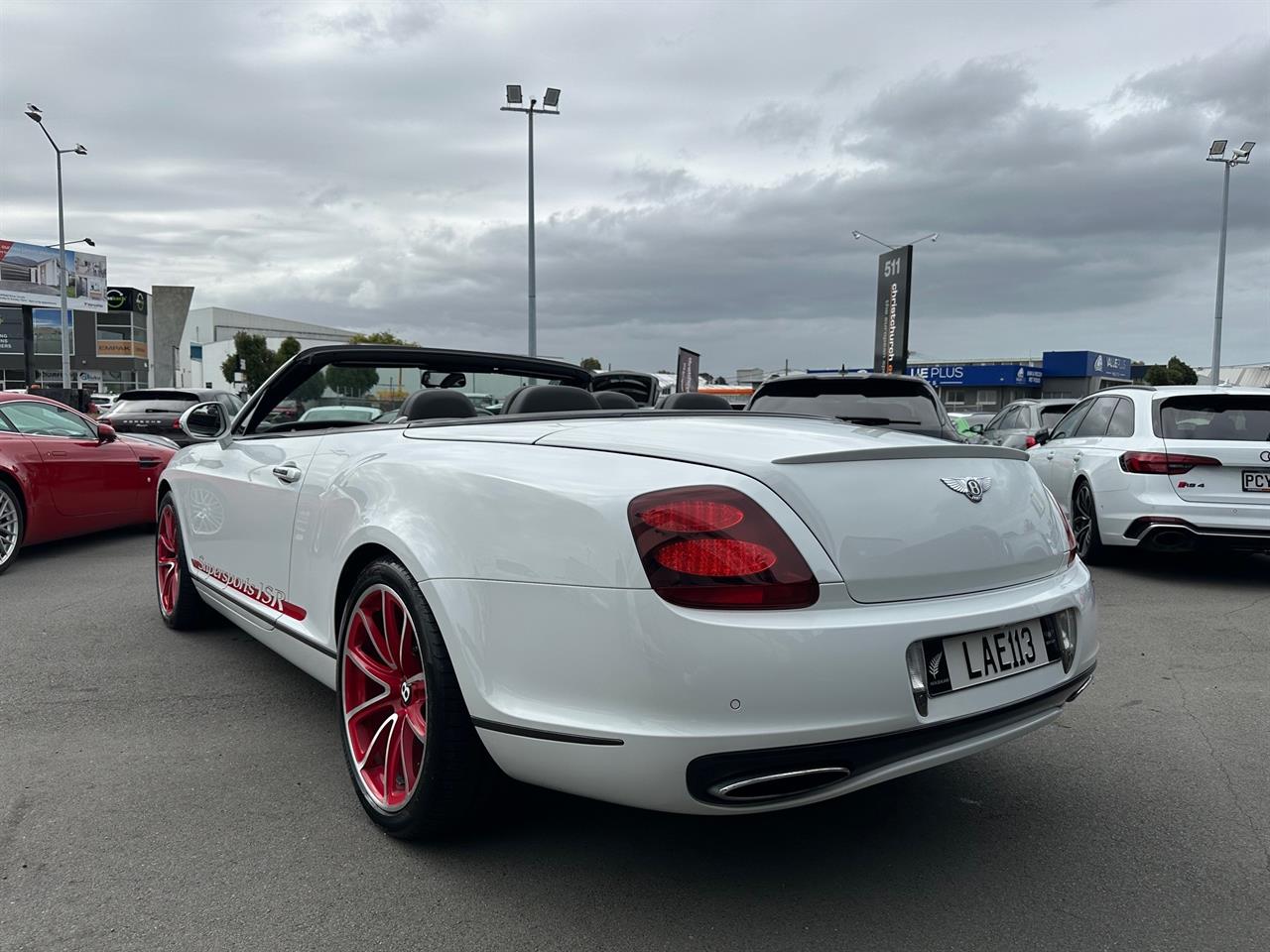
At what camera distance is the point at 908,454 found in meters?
2.45

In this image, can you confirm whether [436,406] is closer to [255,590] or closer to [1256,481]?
[255,590]

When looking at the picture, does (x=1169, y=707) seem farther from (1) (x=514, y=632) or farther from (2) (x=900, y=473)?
(1) (x=514, y=632)

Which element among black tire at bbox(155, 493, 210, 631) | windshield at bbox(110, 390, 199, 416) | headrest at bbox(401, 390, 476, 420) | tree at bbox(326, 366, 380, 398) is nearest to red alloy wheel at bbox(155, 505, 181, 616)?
black tire at bbox(155, 493, 210, 631)

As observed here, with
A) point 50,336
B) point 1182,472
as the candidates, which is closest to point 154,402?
point 1182,472

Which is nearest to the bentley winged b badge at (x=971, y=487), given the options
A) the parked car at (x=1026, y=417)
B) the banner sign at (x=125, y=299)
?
the parked car at (x=1026, y=417)

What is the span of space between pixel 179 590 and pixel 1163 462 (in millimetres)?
6352

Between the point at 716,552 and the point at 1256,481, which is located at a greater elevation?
the point at 716,552

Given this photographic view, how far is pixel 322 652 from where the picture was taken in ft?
10.4

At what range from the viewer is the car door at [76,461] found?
296 inches

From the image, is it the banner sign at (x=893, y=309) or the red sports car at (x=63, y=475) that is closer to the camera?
the red sports car at (x=63, y=475)

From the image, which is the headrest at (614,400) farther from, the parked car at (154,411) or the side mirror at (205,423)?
the parked car at (154,411)

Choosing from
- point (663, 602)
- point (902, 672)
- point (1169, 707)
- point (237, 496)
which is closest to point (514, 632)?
point (663, 602)

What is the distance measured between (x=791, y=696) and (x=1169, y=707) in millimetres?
2712

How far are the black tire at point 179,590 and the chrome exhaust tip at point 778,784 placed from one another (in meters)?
3.59
